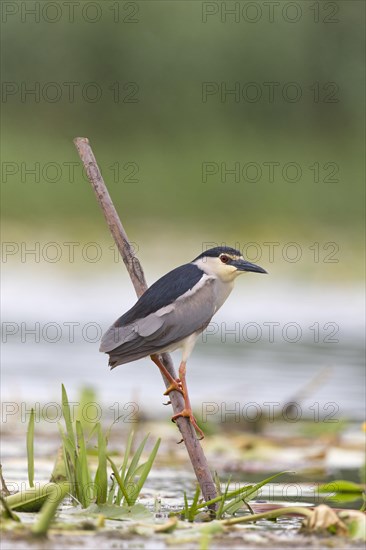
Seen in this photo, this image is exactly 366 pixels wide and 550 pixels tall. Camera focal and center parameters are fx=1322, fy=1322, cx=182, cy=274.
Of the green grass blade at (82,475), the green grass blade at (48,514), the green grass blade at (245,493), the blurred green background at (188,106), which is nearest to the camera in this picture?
the green grass blade at (48,514)

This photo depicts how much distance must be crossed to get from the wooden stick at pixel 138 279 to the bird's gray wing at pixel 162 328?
23cm

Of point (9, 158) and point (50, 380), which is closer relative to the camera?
point (50, 380)

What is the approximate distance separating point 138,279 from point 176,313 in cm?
26

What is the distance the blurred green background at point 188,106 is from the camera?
18.6m

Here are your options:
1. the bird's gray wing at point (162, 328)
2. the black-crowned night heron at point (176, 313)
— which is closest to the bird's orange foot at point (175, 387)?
the black-crowned night heron at point (176, 313)

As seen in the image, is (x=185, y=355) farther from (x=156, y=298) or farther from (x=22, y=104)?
(x=22, y=104)

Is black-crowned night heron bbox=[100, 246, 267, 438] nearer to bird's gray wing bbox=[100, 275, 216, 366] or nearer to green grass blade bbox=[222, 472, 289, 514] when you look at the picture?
bird's gray wing bbox=[100, 275, 216, 366]

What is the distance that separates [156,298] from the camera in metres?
5.24

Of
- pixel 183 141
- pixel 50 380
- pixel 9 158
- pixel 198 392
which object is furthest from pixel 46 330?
pixel 183 141

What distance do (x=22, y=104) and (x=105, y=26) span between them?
1966 mm

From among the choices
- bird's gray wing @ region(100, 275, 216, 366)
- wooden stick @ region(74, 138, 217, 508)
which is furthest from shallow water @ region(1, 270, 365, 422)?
bird's gray wing @ region(100, 275, 216, 366)

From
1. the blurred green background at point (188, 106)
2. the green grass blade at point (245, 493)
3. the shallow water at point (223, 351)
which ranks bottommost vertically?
the green grass blade at point (245, 493)

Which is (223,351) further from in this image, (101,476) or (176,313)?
(101,476)

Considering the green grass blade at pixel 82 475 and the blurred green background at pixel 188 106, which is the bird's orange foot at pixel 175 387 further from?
the blurred green background at pixel 188 106
